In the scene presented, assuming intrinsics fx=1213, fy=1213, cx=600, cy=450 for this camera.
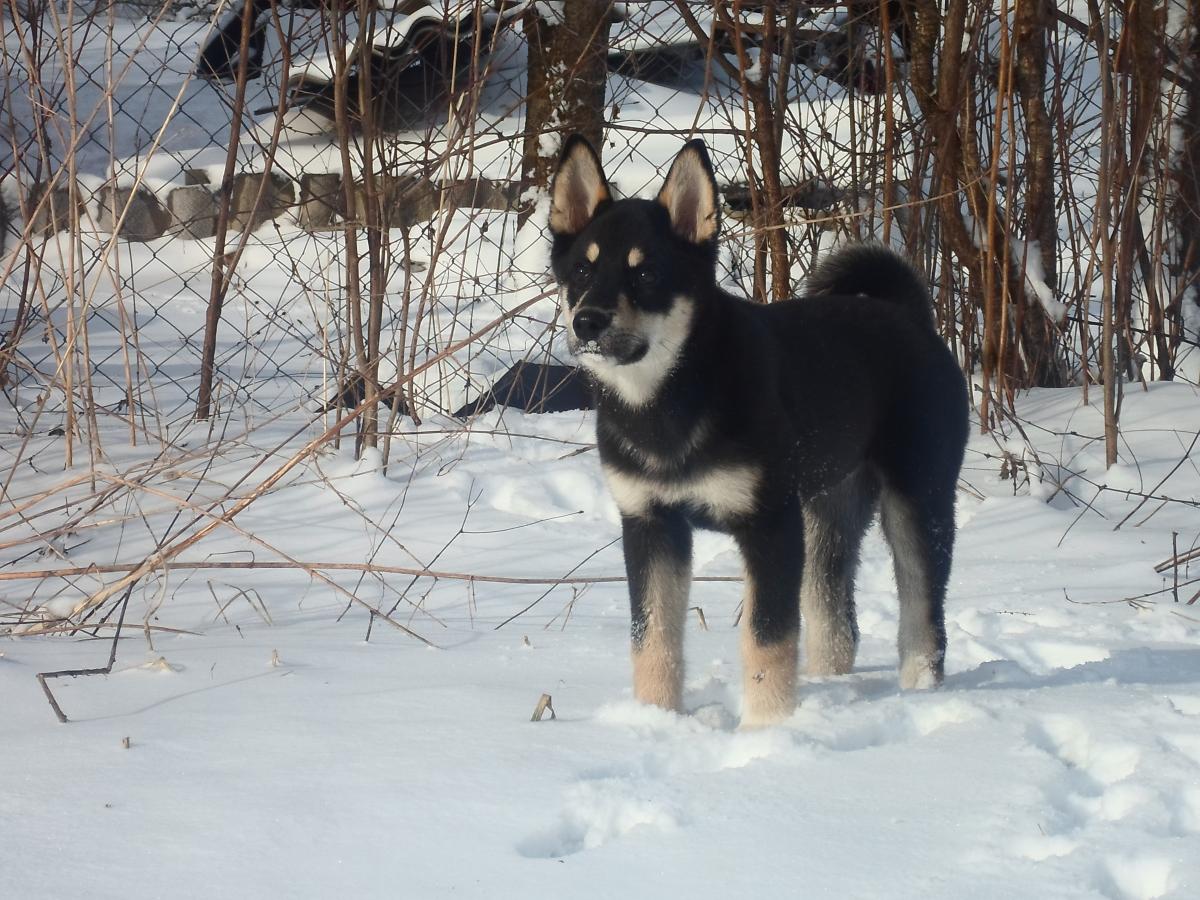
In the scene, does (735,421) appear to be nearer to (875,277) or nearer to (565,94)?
(875,277)

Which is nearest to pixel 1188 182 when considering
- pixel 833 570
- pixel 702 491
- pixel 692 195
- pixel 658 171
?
pixel 658 171

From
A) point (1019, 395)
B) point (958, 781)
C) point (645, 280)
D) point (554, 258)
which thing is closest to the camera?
point (958, 781)

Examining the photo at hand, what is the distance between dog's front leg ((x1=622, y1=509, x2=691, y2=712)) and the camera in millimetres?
2797

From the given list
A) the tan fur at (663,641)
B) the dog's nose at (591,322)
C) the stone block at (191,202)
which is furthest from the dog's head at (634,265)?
the stone block at (191,202)

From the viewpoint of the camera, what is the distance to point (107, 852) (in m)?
1.97

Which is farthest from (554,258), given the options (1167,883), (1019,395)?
(1019,395)

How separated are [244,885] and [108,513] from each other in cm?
301

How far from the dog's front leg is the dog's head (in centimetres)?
30

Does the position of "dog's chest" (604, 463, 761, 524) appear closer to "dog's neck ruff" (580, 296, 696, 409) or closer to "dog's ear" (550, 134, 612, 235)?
"dog's neck ruff" (580, 296, 696, 409)

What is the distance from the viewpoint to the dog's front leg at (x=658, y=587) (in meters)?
2.80

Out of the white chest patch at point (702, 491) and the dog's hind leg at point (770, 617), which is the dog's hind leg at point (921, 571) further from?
the white chest patch at point (702, 491)

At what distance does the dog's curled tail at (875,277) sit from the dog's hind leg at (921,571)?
0.63m

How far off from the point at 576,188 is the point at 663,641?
3.67 feet

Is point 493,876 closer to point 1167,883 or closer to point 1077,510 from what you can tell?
point 1167,883
